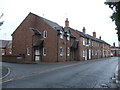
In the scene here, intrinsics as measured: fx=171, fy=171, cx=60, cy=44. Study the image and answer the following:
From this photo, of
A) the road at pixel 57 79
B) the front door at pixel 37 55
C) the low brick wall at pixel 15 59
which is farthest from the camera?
the front door at pixel 37 55

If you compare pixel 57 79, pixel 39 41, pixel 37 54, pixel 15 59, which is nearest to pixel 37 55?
pixel 37 54

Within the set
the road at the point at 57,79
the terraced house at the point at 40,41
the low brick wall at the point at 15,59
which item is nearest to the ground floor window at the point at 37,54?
the terraced house at the point at 40,41

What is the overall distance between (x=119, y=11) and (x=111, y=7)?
1.35 m

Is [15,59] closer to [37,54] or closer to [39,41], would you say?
[37,54]

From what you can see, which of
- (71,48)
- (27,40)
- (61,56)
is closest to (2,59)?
(27,40)

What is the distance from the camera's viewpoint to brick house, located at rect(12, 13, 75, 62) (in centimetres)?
3206

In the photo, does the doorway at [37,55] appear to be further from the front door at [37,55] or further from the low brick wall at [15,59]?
the low brick wall at [15,59]

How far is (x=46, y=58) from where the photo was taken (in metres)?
32.5

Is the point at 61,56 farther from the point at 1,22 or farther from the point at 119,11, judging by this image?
the point at 119,11

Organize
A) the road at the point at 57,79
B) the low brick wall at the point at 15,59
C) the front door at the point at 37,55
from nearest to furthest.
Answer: the road at the point at 57,79
the low brick wall at the point at 15,59
the front door at the point at 37,55

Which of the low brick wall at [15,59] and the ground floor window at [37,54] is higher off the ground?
the ground floor window at [37,54]

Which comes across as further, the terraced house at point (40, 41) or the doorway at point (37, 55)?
the doorway at point (37, 55)

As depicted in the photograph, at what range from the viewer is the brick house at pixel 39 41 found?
32.1 meters

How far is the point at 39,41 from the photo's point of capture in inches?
1316
